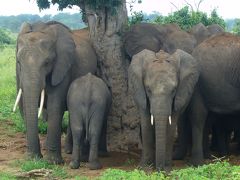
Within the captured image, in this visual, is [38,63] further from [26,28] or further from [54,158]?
[54,158]

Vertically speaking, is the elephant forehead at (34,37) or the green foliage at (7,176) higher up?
the elephant forehead at (34,37)

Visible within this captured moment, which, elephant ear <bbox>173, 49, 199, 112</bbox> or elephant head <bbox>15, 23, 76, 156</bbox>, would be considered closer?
elephant ear <bbox>173, 49, 199, 112</bbox>

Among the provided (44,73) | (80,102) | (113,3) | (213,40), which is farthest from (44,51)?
(213,40)

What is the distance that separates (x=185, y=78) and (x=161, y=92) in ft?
2.15

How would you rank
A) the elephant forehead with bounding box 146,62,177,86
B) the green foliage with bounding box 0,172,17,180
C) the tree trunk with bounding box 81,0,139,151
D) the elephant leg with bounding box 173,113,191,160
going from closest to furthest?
the green foliage with bounding box 0,172,17,180, the elephant forehead with bounding box 146,62,177,86, the elephant leg with bounding box 173,113,191,160, the tree trunk with bounding box 81,0,139,151

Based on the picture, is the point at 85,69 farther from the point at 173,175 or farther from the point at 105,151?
the point at 173,175

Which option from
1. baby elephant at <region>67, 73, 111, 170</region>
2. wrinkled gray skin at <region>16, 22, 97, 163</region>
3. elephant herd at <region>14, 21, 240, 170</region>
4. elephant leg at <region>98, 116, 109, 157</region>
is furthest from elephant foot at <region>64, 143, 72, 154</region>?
baby elephant at <region>67, 73, 111, 170</region>

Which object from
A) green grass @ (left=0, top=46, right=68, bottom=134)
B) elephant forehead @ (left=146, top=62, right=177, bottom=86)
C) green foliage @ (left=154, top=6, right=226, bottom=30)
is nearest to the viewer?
elephant forehead @ (left=146, top=62, right=177, bottom=86)

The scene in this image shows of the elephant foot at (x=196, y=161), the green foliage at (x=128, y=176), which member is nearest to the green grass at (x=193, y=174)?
the green foliage at (x=128, y=176)

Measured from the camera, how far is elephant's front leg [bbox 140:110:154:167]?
7.95 metres

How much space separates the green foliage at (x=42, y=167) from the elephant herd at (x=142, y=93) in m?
0.26

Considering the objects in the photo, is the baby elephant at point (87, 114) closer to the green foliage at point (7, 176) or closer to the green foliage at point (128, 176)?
the green foliage at point (7, 176)

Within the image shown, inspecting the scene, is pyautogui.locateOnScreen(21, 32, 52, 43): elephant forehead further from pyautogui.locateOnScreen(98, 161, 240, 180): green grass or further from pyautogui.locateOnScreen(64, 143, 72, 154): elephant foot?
pyautogui.locateOnScreen(98, 161, 240, 180): green grass

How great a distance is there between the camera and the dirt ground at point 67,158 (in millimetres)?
8086
